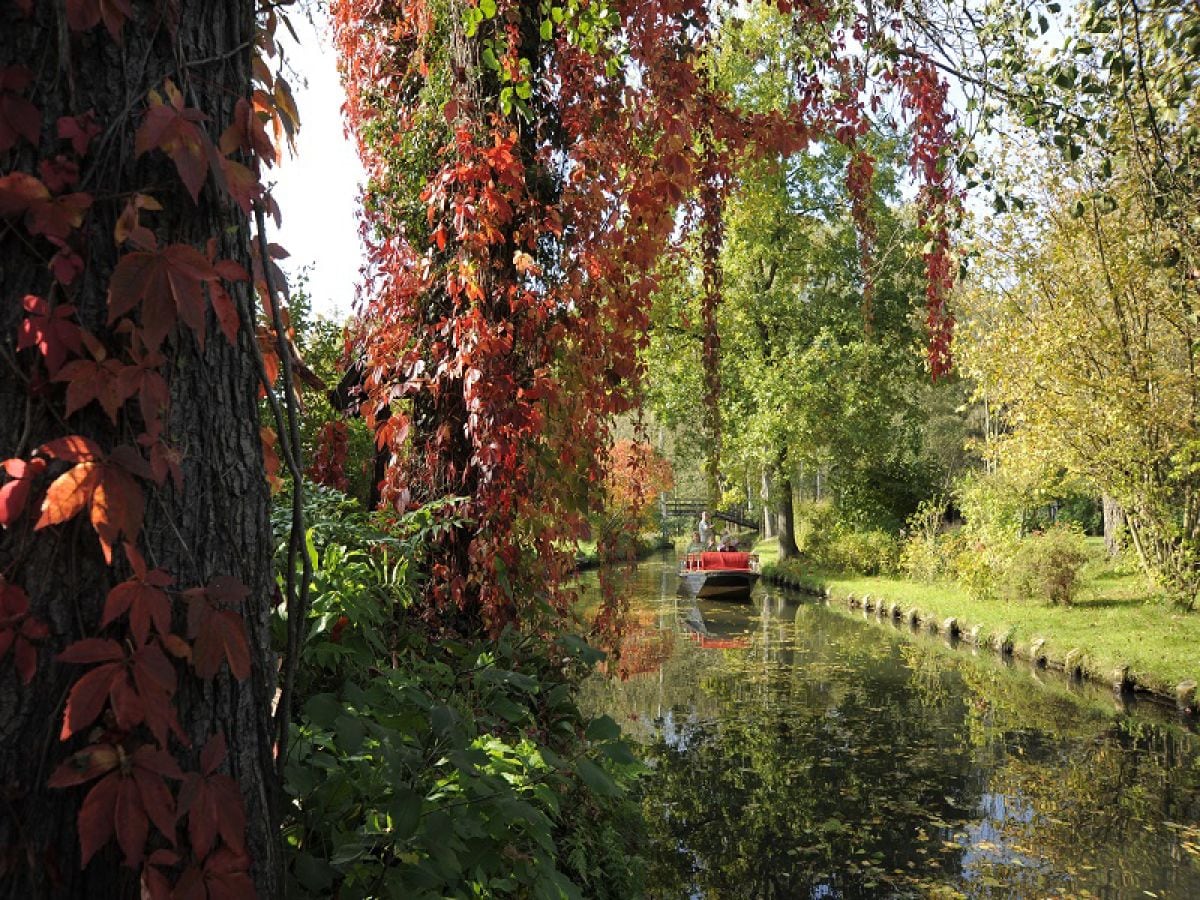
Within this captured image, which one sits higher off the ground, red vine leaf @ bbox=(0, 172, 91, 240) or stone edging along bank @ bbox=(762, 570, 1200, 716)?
red vine leaf @ bbox=(0, 172, 91, 240)

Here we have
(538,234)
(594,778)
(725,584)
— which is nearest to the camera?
(594,778)

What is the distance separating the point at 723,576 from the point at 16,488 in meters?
18.7

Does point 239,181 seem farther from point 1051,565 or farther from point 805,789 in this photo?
point 1051,565

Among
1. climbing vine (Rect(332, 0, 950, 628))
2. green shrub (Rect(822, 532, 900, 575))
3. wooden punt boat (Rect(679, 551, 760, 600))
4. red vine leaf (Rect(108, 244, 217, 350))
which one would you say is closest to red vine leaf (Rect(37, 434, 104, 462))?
red vine leaf (Rect(108, 244, 217, 350))

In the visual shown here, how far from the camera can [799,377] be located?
21234 millimetres

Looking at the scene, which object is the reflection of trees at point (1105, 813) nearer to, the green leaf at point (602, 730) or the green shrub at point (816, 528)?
the green leaf at point (602, 730)

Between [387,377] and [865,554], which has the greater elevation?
[387,377]

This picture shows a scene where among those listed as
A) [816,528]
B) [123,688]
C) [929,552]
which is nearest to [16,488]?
[123,688]

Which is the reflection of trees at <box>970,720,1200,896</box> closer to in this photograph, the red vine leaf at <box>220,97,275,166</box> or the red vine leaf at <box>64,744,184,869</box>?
the red vine leaf at <box>64,744,184,869</box>

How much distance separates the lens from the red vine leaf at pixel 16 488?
1.30m

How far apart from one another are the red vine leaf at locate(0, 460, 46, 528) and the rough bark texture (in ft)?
0.15

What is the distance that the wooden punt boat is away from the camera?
19.6 meters

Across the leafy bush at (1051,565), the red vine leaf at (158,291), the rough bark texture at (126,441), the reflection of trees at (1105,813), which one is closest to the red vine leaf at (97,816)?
the rough bark texture at (126,441)

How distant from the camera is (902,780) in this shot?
23.6ft
